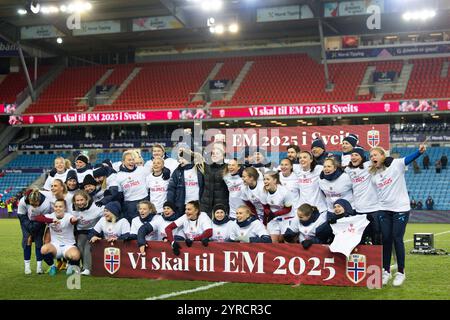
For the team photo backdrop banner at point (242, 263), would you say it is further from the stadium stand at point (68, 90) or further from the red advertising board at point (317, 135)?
the stadium stand at point (68, 90)

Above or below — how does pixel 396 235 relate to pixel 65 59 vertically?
below

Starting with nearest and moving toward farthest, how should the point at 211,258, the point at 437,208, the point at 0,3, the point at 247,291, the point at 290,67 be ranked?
the point at 247,291, the point at 211,258, the point at 437,208, the point at 0,3, the point at 290,67

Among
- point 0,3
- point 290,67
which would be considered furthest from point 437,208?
point 0,3

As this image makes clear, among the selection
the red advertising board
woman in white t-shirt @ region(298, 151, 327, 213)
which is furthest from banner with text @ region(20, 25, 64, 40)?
woman in white t-shirt @ region(298, 151, 327, 213)

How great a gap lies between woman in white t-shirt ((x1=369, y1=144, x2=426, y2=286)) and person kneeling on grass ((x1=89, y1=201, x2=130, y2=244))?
376cm

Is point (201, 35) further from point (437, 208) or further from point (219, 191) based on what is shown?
point (219, 191)

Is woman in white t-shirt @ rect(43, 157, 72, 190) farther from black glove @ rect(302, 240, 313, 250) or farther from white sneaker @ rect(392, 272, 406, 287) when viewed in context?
white sneaker @ rect(392, 272, 406, 287)

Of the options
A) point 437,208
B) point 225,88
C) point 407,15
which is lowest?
point 437,208

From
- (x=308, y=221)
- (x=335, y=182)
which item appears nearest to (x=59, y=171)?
(x=308, y=221)

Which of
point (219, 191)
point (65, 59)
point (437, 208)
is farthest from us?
point (65, 59)

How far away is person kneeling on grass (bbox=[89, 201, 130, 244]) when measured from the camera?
9211 millimetres

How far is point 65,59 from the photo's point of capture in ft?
135

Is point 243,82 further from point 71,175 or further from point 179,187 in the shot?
point 179,187
